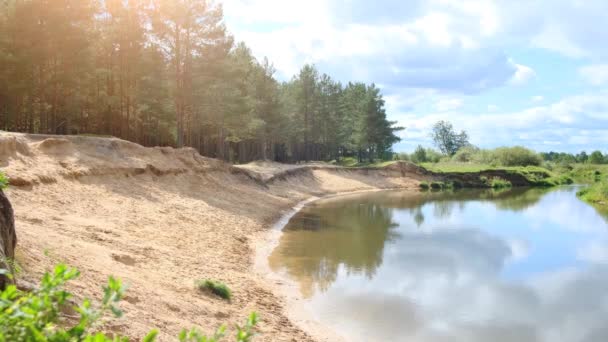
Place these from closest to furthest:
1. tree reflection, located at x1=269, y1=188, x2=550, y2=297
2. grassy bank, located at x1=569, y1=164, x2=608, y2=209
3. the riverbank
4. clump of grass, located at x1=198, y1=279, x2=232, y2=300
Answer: the riverbank → clump of grass, located at x1=198, y1=279, x2=232, y2=300 → tree reflection, located at x1=269, y1=188, x2=550, y2=297 → grassy bank, located at x1=569, y1=164, x2=608, y2=209

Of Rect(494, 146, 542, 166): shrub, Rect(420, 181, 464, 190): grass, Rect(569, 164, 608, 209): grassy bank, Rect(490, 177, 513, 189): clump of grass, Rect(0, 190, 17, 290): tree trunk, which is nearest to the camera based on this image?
Rect(0, 190, 17, 290): tree trunk

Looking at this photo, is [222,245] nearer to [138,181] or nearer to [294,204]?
[138,181]

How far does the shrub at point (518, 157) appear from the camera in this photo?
76.8 metres

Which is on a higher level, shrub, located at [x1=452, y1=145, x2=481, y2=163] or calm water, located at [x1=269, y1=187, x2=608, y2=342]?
shrub, located at [x1=452, y1=145, x2=481, y2=163]

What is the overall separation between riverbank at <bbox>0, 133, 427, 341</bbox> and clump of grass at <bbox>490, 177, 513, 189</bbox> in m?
43.9

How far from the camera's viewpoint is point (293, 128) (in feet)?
209

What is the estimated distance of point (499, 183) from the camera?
2467 inches

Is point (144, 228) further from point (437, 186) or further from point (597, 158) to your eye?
point (597, 158)

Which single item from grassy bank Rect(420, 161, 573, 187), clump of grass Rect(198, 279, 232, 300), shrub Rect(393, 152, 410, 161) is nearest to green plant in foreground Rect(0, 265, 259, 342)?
clump of grass Rect(198, 279, 232, 300)

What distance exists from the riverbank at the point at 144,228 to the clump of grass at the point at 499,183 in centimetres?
4391

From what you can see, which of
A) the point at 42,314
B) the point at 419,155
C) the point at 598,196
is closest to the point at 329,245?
the point at 42,314

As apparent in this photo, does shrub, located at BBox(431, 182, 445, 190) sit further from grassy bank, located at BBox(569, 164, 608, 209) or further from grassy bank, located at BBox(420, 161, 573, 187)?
grassy bank, located at BBox(569, 164, 608, 209)

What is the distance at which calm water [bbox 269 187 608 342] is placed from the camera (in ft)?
34.9

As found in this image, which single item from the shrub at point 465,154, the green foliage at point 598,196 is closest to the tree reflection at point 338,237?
the green foliage at point 598,196
